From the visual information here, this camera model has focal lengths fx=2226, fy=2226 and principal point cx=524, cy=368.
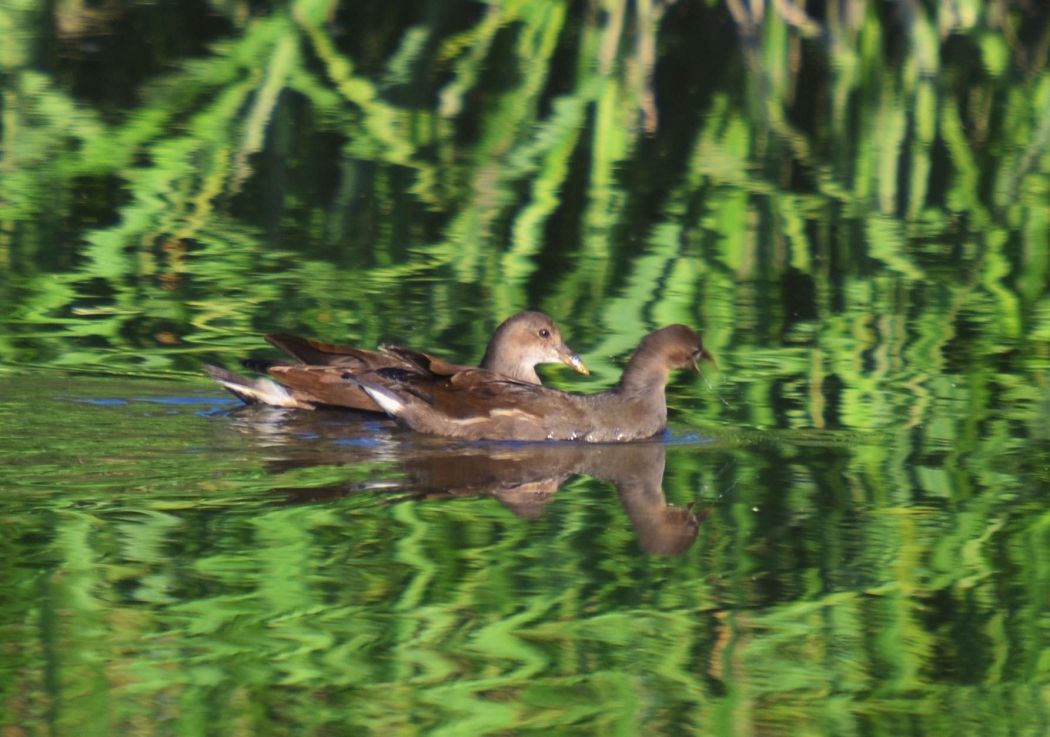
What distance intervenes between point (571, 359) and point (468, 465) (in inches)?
65.8

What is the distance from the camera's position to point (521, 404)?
913cm

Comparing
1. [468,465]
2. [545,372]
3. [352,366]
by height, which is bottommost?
[545,372]

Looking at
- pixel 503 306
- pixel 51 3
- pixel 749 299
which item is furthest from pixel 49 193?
pixel 51 3

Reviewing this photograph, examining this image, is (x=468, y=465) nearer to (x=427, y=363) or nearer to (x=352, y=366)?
(x=427, y=363)

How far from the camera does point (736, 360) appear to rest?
1015cm

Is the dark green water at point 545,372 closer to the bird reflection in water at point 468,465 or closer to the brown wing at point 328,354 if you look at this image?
the bird reflection in water at point 468,465

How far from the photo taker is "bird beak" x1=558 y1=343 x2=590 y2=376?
33.0 ft

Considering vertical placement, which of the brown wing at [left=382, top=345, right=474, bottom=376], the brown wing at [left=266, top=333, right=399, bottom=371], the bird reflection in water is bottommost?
the bird reflection in water

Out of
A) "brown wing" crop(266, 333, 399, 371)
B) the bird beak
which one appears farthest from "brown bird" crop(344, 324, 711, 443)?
the bird beak

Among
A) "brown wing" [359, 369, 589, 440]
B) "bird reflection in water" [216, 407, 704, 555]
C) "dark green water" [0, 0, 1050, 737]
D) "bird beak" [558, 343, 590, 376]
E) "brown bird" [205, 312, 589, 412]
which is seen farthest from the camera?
"bird beak" [558, 343, 590, 376]

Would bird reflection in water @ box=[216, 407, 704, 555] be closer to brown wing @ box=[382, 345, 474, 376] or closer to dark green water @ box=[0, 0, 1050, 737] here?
dark green water @ box=[0, 0, 1050, 737]

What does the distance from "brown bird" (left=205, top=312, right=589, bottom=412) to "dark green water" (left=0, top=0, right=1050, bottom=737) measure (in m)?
0.15

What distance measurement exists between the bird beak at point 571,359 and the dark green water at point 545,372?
0.32 meters

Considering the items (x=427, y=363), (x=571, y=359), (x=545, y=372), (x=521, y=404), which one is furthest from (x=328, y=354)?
(x=545, y=372)
